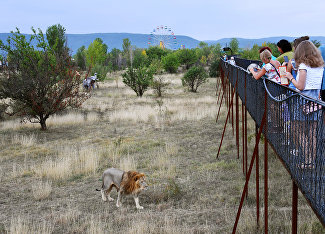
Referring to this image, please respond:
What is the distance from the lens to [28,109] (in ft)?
41.3

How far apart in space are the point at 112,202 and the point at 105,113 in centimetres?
1116

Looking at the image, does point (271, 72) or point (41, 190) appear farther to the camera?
point (41, 190)

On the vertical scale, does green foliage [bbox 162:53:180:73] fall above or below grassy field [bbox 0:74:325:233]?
above

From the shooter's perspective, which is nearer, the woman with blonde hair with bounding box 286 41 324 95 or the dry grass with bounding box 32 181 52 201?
the woman with blonde hair with bounding box 286 41 324 95

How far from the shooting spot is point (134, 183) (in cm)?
568

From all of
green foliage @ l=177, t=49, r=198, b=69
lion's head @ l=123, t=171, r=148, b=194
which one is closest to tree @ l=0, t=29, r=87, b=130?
lion's head @ l=123, t=171, r=148, b=194

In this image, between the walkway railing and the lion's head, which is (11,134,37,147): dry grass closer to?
the lion's head

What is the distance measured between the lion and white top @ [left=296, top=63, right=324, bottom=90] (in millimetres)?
2993

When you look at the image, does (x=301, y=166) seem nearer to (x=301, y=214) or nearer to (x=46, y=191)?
(x=301, y=214)

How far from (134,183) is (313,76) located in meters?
3.21

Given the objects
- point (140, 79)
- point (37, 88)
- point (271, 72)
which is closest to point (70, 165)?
point (37, 88)

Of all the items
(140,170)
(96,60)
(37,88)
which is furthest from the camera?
(96,60)

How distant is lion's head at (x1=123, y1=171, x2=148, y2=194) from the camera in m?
5.64

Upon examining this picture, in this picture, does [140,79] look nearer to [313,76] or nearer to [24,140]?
[24,140]
